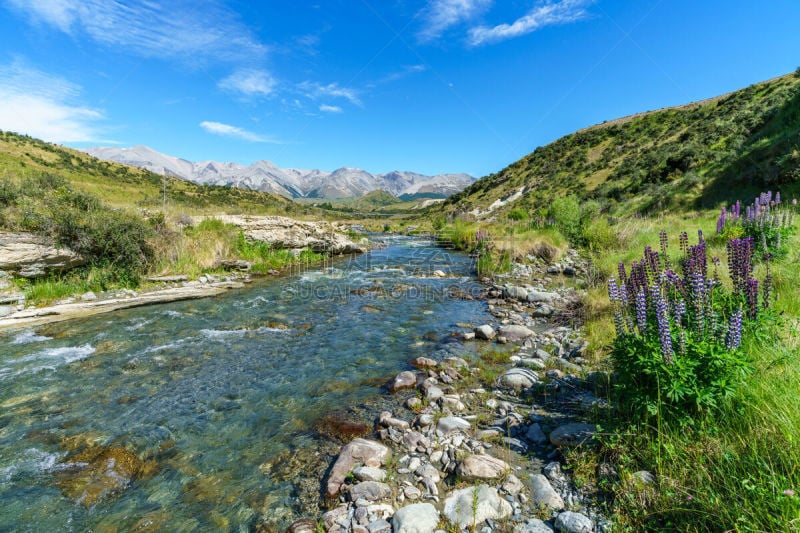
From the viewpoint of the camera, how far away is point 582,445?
384 cm

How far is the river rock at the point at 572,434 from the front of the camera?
3.94 meters

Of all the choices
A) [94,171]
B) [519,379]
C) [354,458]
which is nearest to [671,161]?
[519,379]

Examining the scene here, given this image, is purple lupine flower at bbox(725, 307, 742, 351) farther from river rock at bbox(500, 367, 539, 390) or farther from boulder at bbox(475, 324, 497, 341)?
boulder at bbox(475, 324, 497, 341)

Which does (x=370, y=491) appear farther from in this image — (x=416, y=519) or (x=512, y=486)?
(x=512, y=486)

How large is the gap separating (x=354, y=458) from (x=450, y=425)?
1.39m

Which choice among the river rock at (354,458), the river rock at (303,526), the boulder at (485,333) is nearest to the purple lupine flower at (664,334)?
the river rock at (354,458)

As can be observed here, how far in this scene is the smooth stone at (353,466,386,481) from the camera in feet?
12.6

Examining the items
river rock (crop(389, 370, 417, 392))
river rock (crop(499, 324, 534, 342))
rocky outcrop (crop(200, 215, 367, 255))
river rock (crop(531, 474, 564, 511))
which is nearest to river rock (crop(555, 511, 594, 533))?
river rock (crop(531, 474, 564, 511))

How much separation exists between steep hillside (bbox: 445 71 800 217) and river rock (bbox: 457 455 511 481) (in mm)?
17835

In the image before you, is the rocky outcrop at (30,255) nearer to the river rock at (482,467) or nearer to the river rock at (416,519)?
the river rock at (416,519)

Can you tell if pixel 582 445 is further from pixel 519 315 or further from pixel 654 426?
pixel 519 315

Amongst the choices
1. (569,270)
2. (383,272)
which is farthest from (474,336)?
(383,272)

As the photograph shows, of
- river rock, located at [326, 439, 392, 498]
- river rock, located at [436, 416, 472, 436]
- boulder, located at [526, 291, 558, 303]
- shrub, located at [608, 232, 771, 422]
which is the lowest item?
river rock, located at [326, 439, 392, 498]

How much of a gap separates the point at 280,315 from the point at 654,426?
955cm
